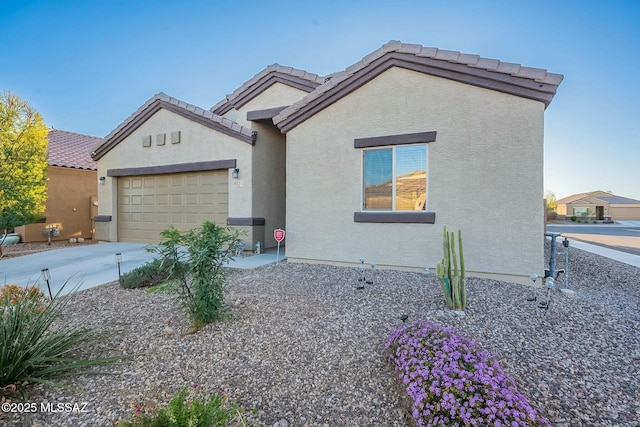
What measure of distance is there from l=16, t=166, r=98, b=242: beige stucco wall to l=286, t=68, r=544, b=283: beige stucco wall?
1237 centimetres

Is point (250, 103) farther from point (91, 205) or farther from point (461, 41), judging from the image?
point (91, 205)

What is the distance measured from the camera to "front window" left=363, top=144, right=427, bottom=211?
6699 millimetres

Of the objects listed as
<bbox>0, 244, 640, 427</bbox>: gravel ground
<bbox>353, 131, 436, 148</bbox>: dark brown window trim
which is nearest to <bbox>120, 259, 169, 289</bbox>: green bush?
<bbox>0, 244, 640, 427</bbox>: gravel ground

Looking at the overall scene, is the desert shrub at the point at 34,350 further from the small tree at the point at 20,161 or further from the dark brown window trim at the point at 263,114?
the small tree at the point at 20,161

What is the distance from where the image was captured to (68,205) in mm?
14148

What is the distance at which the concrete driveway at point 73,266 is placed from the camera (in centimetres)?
669

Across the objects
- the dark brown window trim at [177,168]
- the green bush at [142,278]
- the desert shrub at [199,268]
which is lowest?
the green bush at [142,278]

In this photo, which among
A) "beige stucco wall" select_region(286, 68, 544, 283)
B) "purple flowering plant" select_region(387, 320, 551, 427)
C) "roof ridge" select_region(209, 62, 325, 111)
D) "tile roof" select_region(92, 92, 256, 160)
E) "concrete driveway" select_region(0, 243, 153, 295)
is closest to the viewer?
"purple flowering plant" select_region(387, 320, 551, 427)

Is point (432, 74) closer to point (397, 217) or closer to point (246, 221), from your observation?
point (397, 217)

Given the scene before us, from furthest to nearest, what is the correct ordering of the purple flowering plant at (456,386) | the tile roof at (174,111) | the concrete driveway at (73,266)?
1. the tile roof at (174,111)
2. the concrete driveway at (73,266)
3. the purple flowering plant at (456,386)

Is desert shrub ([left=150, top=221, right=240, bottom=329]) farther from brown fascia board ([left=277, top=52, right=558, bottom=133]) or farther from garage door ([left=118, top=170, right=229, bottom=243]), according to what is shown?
garage door ([left=118, top=170, right=229, bottom=243])

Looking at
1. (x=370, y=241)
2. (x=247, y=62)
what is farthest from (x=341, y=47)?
(x=370, y=241)

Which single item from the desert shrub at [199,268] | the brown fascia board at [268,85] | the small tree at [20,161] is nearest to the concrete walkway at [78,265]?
the small tree at [20,161]

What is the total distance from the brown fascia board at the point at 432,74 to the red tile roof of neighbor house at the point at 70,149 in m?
12.0
